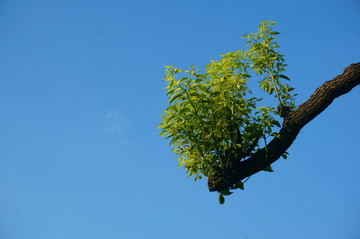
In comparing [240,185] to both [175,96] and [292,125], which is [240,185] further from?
[175,96]

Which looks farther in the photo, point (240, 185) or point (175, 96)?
point (240, 185)

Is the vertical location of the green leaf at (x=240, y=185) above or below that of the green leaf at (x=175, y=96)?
below

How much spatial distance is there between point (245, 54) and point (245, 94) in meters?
0.53

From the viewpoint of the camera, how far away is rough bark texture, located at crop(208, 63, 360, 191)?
3.42m

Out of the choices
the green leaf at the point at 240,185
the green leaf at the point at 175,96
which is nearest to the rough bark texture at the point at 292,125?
the green leaf at the point at 240,185

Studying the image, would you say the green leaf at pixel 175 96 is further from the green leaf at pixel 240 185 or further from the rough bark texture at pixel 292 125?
the green leaf at pixel 240 185

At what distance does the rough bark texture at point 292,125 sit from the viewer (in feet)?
11.2

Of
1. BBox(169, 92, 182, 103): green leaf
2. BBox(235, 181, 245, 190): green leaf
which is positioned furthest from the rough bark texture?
BBox(169, 92, 182, 103): green leaf

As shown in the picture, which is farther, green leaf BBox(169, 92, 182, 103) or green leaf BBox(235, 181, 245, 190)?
green leaf BBox(235, 181, 245, 190)

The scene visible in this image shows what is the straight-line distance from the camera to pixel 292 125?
139 inches

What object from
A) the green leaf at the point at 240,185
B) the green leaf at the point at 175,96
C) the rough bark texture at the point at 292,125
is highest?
the green leaf at the point at 175,96

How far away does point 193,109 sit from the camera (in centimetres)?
339

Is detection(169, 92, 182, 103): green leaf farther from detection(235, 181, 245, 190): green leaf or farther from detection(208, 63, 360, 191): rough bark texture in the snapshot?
detection(235, 181, 245, 190): green leaf

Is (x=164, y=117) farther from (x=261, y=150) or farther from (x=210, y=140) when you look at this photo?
(x=261, y=150)
